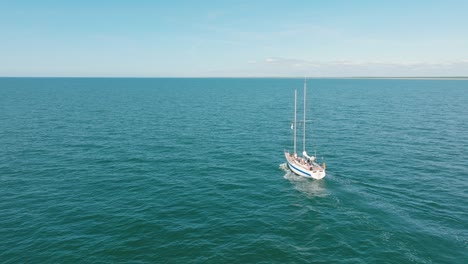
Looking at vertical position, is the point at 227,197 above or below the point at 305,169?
below

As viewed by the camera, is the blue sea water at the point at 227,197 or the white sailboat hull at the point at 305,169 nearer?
the blue sea water at the point at 227,197

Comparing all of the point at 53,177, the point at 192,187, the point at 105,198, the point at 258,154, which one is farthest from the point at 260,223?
the point at 53,177

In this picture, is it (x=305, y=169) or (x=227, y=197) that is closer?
(x=227, y=197)

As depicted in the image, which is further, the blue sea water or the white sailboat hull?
the white sailboat hull
